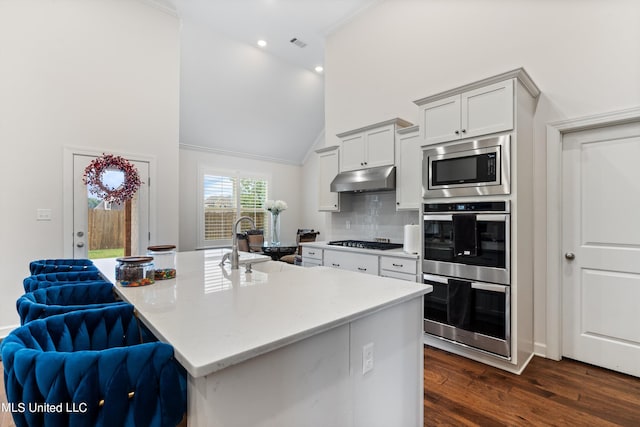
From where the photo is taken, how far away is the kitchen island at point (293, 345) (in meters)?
0.86

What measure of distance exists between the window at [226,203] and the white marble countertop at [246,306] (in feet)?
15.0

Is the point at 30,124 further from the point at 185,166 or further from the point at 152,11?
the point at 185,166

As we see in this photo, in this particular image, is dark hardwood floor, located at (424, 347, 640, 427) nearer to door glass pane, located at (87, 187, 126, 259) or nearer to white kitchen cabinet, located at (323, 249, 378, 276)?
white kitchen cabinet, located at (323, 249, 378, 276)

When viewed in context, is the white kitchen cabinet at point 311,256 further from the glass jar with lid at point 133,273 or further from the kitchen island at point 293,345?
the glass jar with lid at point 133,273

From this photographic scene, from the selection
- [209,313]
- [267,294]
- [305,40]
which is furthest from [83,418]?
[305,40]

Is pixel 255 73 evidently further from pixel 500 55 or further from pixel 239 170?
pixel 500 55

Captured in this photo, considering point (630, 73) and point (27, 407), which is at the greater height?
point (630, 73)

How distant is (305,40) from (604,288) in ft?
16.9

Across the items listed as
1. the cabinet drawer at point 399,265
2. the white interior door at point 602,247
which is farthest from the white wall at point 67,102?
the white interior door at point 602,247

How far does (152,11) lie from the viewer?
13.6ft

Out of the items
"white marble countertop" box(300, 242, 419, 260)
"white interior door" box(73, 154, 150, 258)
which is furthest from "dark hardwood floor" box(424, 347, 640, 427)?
"white interior door" box(73, 154, 150, 258)

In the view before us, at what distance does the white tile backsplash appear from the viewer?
12.8 feet

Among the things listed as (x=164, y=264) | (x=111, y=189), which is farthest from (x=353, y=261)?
(x=111, y=189)

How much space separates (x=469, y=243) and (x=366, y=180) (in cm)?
147
